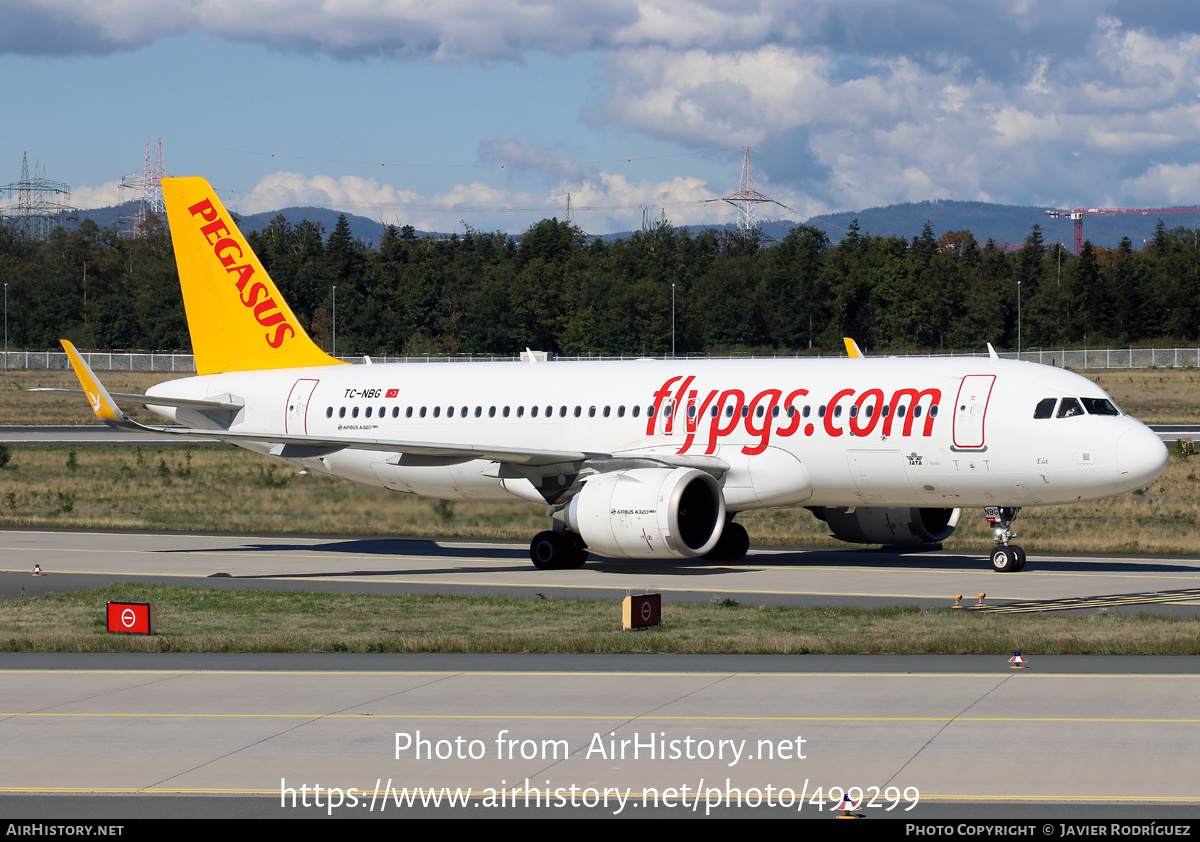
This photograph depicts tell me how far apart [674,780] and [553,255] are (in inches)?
6252

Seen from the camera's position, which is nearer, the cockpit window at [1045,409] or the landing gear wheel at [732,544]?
the cockpit window at [1045,409]

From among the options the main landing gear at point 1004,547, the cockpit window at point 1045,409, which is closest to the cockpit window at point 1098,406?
the cockpit window at point 1045,409

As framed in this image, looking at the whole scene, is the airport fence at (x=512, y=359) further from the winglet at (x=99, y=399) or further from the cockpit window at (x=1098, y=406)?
the cockpit window at (x=1098, y=406)

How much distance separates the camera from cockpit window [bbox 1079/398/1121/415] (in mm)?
27812

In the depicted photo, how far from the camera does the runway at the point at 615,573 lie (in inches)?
990

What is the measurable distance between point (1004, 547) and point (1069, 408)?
10.7 feet

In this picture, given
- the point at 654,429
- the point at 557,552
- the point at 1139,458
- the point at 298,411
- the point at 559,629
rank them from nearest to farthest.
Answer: the point at 559,629, the point at 1139,458, the point at 557,552, the point at 654,429, the point at 298,411

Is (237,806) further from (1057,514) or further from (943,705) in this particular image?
(1057,514)

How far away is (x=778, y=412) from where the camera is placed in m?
30.3

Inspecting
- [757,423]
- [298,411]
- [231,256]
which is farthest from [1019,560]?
[231,256]

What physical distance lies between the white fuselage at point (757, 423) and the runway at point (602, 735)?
34.1ft

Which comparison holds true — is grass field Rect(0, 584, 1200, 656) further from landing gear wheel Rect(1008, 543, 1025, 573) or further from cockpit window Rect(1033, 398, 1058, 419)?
cockpit window Rect(1033, 398, 1058, 419)

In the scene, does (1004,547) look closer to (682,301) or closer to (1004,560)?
(1004,560)

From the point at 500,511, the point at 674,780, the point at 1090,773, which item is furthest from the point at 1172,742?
the point at 500,511
